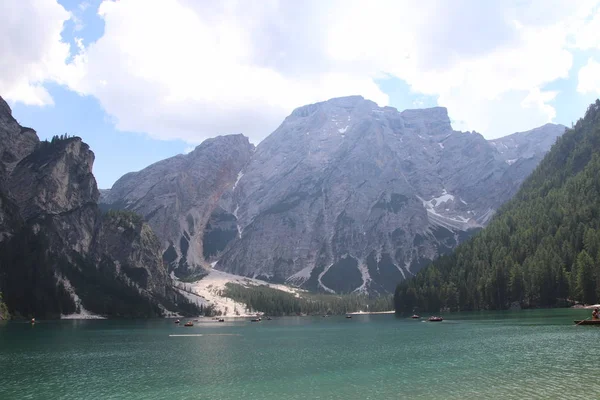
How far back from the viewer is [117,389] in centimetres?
5706

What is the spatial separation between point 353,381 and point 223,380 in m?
16.3

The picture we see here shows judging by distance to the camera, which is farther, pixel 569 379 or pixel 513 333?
pixel 513 333

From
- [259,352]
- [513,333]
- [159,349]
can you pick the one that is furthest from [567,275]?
[159,349]

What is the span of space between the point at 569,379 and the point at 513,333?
50.1m

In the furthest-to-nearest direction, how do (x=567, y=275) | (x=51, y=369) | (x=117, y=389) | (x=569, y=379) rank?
(x=567, y=275) < (x=51, y=369) < (x=117, y=389) < (x=569, y=379)

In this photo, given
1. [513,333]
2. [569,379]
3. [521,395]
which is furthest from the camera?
[513,333]

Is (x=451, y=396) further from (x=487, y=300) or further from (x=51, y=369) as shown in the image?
(x=487, y=300)

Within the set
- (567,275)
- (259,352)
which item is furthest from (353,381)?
(567,275)

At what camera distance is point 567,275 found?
6206 inches

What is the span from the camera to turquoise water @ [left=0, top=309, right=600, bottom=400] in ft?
168

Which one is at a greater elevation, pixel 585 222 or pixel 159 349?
pixel 585 222

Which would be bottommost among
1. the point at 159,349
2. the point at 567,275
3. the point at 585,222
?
the point at 159,349

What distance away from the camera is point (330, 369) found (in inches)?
2667

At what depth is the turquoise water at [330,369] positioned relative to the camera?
51.3 meters
